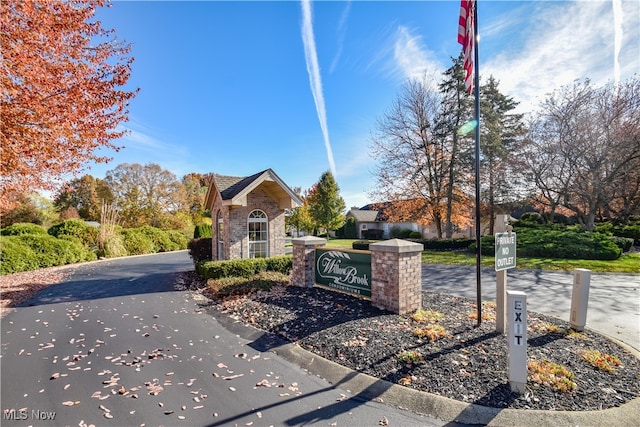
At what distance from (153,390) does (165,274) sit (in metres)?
10.2

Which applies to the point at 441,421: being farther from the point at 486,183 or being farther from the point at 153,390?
the point at 486,183

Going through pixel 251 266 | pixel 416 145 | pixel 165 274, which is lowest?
pixel 165 274

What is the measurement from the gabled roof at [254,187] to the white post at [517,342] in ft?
28.9

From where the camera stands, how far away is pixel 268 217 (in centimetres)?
1211

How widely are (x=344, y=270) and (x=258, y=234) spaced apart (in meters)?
5.70

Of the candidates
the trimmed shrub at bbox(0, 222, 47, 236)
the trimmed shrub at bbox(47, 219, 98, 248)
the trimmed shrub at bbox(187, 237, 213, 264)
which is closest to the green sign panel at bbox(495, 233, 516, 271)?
the trimmed shrub at bbox(187, 237, 213, 264)

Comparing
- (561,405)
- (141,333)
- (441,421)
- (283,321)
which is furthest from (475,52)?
(141,333)

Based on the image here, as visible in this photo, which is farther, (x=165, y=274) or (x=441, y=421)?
(x=165, y=274)

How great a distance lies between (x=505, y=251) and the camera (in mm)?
4926

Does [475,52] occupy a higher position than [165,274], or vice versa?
[475,52]

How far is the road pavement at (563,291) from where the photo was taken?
5.88m

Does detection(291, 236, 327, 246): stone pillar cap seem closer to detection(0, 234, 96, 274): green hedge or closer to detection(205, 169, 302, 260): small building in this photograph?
detection(205, 169, 302, 260): small building

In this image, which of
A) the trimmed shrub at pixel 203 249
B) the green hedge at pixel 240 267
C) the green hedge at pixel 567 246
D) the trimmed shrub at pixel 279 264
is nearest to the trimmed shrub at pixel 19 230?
the trimmed shrub at pixel 203 249

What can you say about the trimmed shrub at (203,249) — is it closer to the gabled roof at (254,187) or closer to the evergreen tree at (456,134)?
the gabled roof at (254,187)
